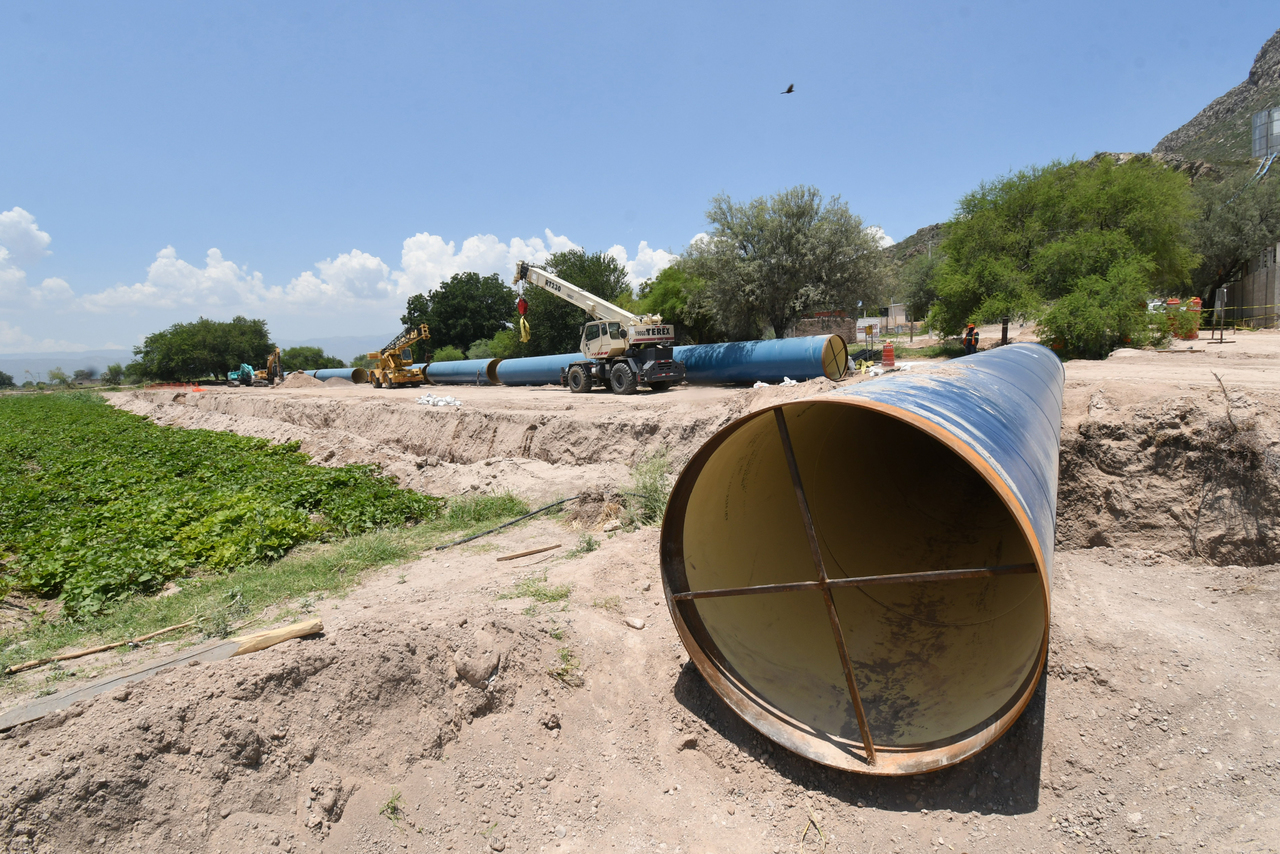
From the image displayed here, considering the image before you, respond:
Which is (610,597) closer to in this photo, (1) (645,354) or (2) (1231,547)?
(2) (1231,547)

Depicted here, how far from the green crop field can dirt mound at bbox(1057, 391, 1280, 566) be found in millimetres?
8785

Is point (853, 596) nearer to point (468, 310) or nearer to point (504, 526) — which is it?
point (504, 526)

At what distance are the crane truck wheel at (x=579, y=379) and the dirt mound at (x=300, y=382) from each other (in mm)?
21875

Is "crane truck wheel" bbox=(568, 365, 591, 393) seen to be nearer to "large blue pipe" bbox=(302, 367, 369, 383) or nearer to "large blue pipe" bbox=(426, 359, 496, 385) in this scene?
"large blue pipe" bbox=(426, 359, 496, 385)

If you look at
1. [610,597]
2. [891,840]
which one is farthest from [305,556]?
[891,840]

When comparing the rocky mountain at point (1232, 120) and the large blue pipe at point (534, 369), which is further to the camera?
the rocky mountain at point (1232, 120)

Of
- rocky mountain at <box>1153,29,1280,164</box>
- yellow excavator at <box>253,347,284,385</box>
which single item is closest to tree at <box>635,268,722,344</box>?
yellow excavator at <box>253,347,284,385</box>

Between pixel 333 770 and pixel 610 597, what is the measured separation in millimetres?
2744

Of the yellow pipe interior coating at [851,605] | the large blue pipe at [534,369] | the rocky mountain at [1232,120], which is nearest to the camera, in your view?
the yellow pipe interior coating at [851,605]

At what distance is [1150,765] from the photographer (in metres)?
3.90

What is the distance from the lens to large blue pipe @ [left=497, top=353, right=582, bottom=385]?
23.5m

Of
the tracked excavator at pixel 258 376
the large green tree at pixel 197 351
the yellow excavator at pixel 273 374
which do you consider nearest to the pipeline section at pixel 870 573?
the yellow excavator at pixel 273 374

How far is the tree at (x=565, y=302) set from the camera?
130ft

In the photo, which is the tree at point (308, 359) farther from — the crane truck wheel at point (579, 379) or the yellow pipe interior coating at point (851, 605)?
the yellow pipe interior coating at point (851, 605)
